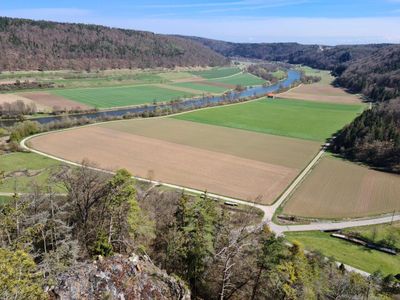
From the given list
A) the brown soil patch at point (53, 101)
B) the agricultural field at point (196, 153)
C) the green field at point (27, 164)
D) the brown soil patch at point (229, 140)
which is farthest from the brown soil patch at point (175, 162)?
the brown soil patch at point (53, 101)

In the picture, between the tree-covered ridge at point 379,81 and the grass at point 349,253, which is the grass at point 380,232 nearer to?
the grass at point 349,253

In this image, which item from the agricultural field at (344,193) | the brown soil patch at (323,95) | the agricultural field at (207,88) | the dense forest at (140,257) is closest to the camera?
the dense forest at (140,257)

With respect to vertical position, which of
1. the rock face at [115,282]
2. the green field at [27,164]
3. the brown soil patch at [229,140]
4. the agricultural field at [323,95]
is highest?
the rock face at [115,282]

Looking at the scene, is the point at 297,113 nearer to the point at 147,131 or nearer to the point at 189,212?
the point at 147,131

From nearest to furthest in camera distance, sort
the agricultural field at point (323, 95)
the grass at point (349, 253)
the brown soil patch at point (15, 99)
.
A: the grass at point (349, 253) < the brown soil patch at point (15, 99) < the agricultural field at point (323, 95)

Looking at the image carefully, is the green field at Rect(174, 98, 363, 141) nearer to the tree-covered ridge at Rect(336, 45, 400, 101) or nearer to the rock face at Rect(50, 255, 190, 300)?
the tree-covered ridge at Rect(336, 45, 400, 101)

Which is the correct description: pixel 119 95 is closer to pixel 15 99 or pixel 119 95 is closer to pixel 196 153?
pixel 15 99

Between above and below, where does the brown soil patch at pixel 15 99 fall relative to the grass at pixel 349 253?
above
